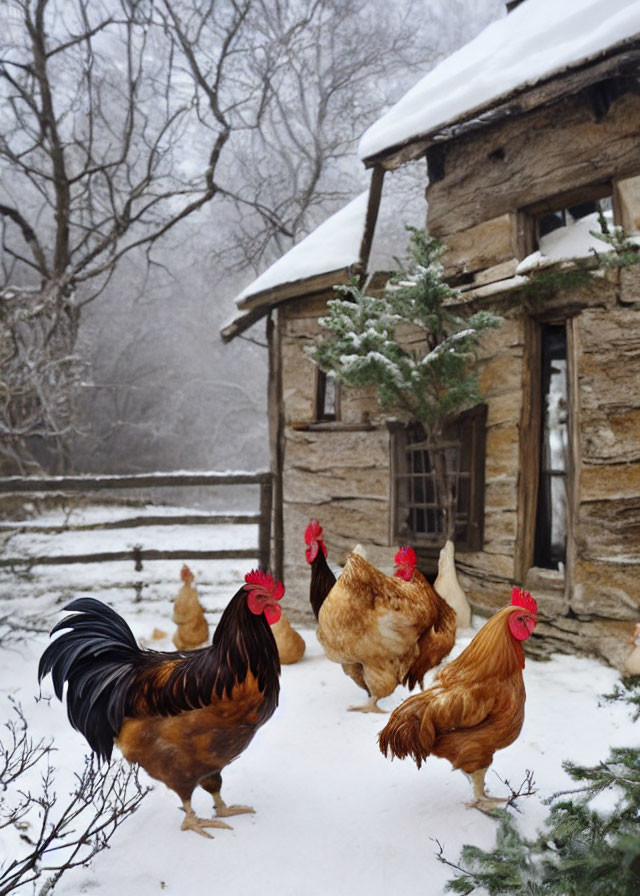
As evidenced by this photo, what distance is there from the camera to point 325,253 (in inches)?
275

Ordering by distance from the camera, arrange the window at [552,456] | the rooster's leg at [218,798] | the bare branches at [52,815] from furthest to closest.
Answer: the window at [552,456] → the rooster's leg at [218,798] → the bare branches at [52,815]

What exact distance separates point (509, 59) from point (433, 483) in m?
4.01

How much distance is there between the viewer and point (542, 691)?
4477 mm

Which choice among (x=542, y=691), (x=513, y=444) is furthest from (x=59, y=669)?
(x=513, y=444)

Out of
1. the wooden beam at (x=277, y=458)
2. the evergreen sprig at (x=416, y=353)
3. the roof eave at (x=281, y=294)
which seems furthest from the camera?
the wooden beam at (x=277, y=458)

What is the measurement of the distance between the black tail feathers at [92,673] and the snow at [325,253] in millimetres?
4946

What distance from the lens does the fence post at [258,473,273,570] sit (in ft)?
23.5

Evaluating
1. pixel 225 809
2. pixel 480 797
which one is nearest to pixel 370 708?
pixel 480 797

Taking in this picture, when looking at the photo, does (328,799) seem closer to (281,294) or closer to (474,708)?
(474,708)

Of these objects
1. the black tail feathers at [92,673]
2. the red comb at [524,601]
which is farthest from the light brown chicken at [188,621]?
the red comb at [524,601]

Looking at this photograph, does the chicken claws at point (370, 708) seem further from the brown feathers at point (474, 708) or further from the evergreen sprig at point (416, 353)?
the evergreen sprig at point (416, 353)

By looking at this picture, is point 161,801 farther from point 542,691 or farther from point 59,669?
point 542,691

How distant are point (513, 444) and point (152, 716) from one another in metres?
4.07

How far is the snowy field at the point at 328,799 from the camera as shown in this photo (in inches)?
97.2
